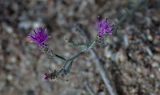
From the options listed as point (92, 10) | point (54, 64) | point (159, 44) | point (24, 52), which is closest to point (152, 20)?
point (159, 44)

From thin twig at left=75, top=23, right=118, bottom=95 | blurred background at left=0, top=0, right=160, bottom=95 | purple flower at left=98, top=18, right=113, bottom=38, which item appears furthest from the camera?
blurred background at left=0, top=0, right=160, bottom=95

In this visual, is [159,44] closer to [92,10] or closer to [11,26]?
[92,10]

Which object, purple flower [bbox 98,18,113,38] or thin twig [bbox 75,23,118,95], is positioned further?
thin twig [bbox 75,23,118,95]

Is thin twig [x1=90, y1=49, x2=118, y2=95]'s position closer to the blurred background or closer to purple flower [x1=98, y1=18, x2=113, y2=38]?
the blurred background

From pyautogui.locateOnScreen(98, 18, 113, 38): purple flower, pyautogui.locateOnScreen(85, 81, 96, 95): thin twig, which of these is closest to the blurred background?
pyautogui.locateOnScreen(85, 81, 96, 95): thin twig

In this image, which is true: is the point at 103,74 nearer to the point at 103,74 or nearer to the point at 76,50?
the point at 103,74

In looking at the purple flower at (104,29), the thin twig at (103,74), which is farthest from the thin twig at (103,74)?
the purple flower at (104,29)

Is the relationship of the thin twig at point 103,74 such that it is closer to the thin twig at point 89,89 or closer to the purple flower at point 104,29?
the thin twig at point 89,89

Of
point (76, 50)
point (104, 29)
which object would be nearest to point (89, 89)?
point (76, 50)
